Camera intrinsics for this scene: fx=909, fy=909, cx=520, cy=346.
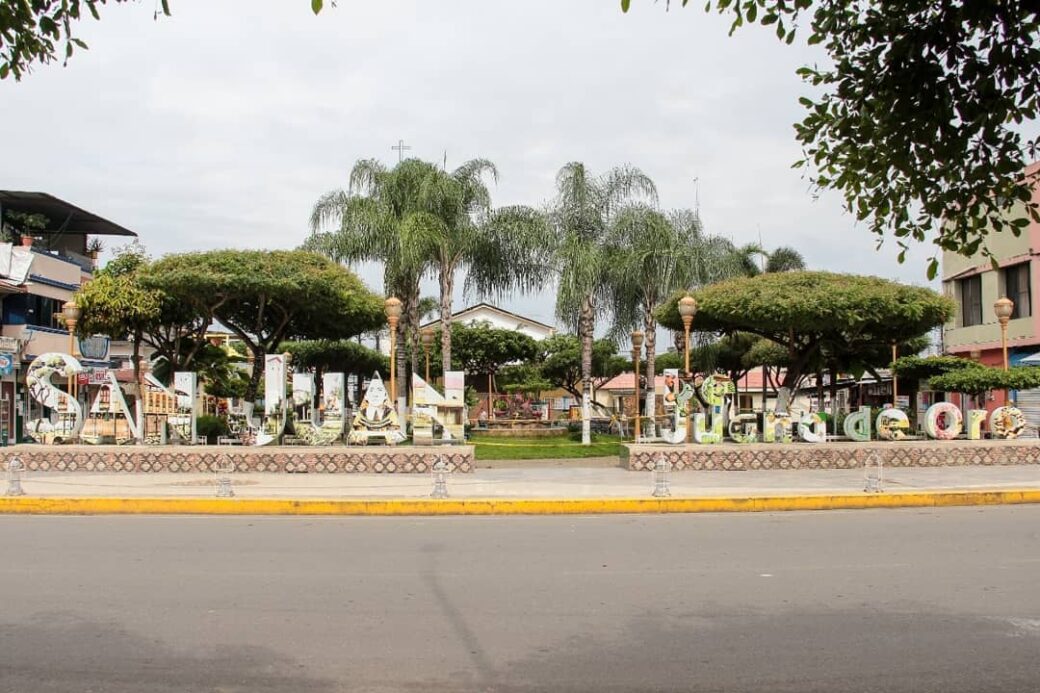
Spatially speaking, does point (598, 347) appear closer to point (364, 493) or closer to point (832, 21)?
point (364, 493)

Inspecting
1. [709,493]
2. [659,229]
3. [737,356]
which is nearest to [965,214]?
[709,493]

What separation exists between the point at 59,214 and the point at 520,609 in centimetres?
3919

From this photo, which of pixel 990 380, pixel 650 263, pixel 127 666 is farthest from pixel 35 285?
pixel 127 666

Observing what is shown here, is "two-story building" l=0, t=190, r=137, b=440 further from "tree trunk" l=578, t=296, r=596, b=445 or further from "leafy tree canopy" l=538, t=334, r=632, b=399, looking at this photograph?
"leafy tree canopy" l=538, t=334, r=632, b=399

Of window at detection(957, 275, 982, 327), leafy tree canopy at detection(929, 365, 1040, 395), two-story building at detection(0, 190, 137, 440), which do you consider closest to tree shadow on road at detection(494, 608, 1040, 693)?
leafy tree canopy at detection(929, 365, 1040, 395)

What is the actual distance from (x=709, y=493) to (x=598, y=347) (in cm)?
2912

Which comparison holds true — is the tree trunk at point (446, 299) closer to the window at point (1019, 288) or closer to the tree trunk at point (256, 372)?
the tree trunk at point (256, 372)

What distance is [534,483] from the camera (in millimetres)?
16391

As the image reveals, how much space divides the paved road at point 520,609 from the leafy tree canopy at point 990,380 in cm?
1007

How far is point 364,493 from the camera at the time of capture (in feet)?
48.0

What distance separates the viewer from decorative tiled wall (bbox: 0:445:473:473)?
1794cm

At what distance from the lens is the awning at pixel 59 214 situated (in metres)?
37.0

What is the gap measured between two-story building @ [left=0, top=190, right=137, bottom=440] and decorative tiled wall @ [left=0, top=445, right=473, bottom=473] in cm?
1335

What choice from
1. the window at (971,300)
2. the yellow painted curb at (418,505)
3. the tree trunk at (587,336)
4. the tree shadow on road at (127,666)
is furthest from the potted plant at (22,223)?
the window at (971,300)
